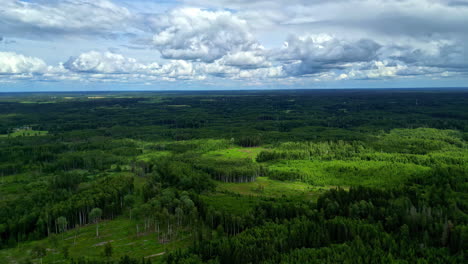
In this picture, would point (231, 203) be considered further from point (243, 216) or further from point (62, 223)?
point (62, 223)

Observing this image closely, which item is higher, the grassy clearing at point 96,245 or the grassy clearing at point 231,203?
the grassy clearing at point 231,203

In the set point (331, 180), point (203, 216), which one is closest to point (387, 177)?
point (331, 180)

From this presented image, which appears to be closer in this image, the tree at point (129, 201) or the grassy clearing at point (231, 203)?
the grassy clearing at point (231, 203)

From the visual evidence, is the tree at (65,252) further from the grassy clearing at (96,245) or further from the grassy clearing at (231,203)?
the grassy clearing at (231,203)

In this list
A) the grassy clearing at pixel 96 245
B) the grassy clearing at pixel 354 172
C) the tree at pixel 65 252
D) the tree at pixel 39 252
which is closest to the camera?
the tree at pixel 39 252

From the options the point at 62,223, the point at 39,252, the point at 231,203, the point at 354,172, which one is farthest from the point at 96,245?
the point at 354,172

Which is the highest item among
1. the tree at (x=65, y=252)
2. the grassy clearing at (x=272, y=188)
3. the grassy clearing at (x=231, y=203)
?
the grassy clearing at (x=231, y=203)

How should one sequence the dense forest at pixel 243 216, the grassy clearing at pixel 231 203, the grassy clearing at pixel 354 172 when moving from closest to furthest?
the dense forest at pixel 243 216 → the grassy clearing at pixel 231 203 → the grassy clearing at pixel 354 172

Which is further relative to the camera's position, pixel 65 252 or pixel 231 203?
pixel 231 203

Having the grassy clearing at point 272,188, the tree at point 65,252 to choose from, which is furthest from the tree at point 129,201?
A: the grassy clearing at point 272,188
